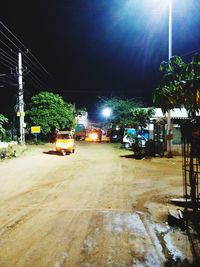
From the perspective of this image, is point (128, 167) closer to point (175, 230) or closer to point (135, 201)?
point (135, 201)

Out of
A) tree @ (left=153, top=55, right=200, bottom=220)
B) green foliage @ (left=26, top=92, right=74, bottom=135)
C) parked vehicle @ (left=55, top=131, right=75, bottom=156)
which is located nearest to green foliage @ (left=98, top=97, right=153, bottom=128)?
green foliage @ (left=26, top=92, right=74, bottom=135)

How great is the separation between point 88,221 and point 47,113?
99.7 ft

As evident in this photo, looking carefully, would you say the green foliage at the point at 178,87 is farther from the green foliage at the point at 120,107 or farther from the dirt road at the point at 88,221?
the green foliage at the point at 120,107

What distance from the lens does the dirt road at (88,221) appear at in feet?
18.8

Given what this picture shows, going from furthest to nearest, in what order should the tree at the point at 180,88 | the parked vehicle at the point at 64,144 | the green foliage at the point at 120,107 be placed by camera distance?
the green foliage at the point at 120,107
the parked vehicle at the point at 64,144
the tree at the point at 180,88

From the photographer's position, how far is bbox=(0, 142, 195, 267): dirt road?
5723 millimetres

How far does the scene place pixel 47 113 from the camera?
3728 cm

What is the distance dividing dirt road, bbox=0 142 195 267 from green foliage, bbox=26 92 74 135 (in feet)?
73.9

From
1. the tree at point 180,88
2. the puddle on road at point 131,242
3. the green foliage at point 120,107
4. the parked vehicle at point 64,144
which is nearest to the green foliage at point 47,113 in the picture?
the green foliage at point 120,107

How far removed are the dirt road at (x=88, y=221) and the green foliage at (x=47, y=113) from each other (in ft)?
73.9

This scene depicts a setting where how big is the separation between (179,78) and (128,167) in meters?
11.6

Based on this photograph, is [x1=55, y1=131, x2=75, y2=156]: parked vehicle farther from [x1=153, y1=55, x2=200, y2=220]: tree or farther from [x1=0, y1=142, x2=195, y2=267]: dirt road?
[x1=153, y1=55, x2=200, y2=220]: tree

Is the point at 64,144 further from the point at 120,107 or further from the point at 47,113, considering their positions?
the point at 120,107

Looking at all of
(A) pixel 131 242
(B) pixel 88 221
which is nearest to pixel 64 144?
(B) pixel 88 221
